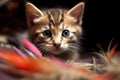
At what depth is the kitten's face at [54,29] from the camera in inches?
65.9

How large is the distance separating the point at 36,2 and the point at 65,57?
64cm

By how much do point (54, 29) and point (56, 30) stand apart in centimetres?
1

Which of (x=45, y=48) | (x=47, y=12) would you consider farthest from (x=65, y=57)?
(x=47, y=12)

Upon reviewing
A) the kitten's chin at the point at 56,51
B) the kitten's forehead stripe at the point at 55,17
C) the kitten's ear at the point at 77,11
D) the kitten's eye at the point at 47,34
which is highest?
the kitten's ear at the point at 77,11

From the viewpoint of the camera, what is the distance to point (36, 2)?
2.27 meters

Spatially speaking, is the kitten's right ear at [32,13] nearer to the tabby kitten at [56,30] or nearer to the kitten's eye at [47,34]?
the tabby kitten at [56,30]

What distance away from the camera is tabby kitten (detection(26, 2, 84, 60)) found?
1677 mm

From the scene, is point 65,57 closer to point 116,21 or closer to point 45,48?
point 45,48

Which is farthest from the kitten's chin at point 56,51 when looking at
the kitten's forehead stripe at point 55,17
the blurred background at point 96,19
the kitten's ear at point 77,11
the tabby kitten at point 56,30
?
the blurred background at point 96,19

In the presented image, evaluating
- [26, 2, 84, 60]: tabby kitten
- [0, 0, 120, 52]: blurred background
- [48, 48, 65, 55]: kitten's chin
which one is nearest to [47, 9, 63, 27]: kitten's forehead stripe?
[26, 2, 84, 60]: tabby kitten

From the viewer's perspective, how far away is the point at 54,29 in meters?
1.69

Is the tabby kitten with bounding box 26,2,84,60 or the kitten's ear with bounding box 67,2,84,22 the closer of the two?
the tabby kitten with bounding box 26,2,84,60

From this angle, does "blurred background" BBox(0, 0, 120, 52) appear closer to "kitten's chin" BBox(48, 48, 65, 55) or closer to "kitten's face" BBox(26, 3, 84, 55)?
"kitten's face" BBox(26, 3, 84, 55)

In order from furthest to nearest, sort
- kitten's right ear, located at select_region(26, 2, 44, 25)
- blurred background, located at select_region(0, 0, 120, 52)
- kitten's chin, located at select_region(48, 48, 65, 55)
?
blurred background, located at select_region(0, 0, 120, 52)
kitten's right ear, located at select_region(26, 2, 44, 25)
kitten's chin, located at select_region(48, 48, 65, 55)
